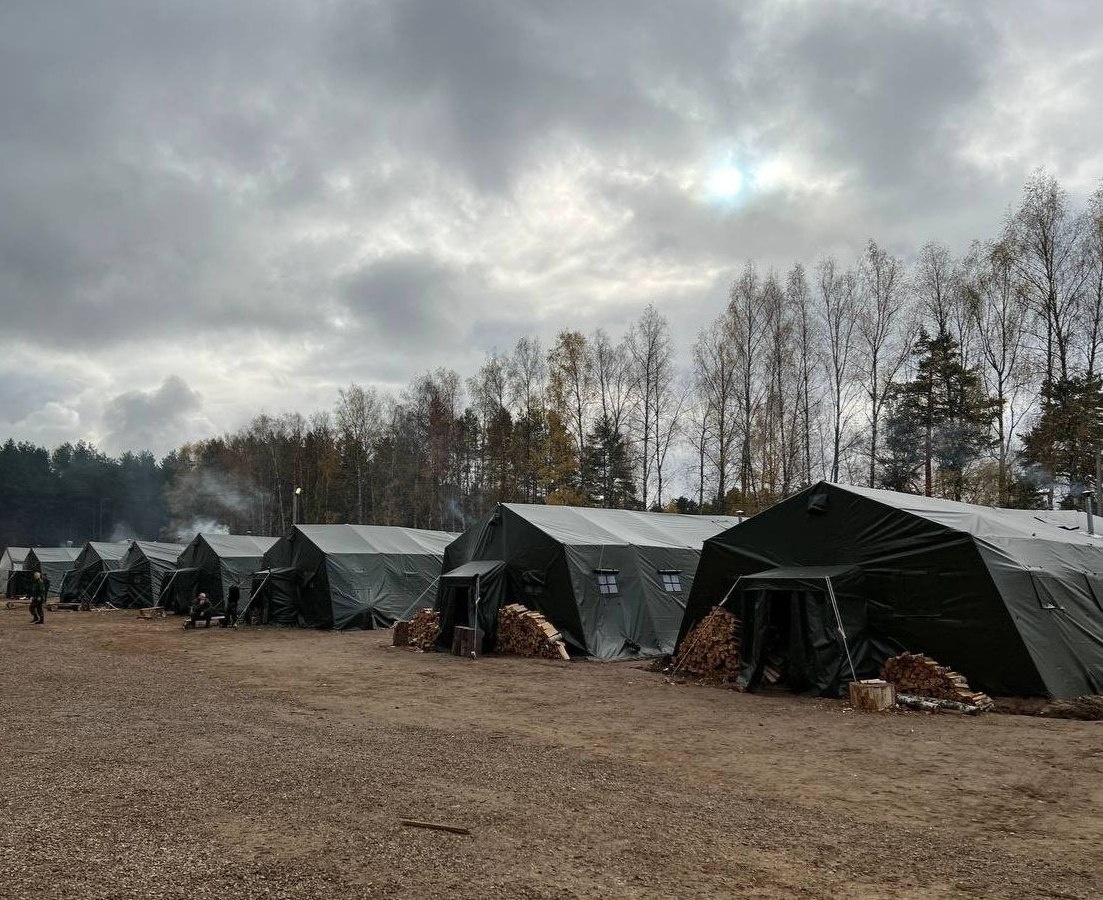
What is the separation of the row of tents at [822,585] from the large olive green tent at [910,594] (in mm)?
20

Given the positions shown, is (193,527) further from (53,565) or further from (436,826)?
(436,826)

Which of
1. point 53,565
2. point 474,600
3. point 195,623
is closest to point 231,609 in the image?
point 195,623

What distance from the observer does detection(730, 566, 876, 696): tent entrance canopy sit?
1063cm

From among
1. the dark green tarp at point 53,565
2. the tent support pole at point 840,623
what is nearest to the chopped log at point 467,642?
the tent support pole at point 840,623

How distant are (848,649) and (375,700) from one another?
6.49m

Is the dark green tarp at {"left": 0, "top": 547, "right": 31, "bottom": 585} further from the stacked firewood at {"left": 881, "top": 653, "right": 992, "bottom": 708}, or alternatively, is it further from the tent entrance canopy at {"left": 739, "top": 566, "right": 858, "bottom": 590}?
the stacked firewood at {"left": 881, "top": 653, "right": 992, "bottom": 708}

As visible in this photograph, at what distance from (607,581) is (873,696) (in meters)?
7.44

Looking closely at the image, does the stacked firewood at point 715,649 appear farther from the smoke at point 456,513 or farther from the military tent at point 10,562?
the military tent at point 10,562

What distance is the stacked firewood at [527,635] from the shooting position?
49.5ft

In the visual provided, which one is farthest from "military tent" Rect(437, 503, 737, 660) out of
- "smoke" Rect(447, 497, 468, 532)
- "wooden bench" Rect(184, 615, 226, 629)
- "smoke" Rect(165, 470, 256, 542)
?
"smoke" Rect(165, 470, 256, 542)

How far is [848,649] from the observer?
10.5 m

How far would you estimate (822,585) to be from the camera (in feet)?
35.9

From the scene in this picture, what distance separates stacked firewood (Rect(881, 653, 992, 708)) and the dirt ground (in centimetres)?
55

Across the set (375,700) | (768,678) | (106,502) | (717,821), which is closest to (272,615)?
(375,700)
